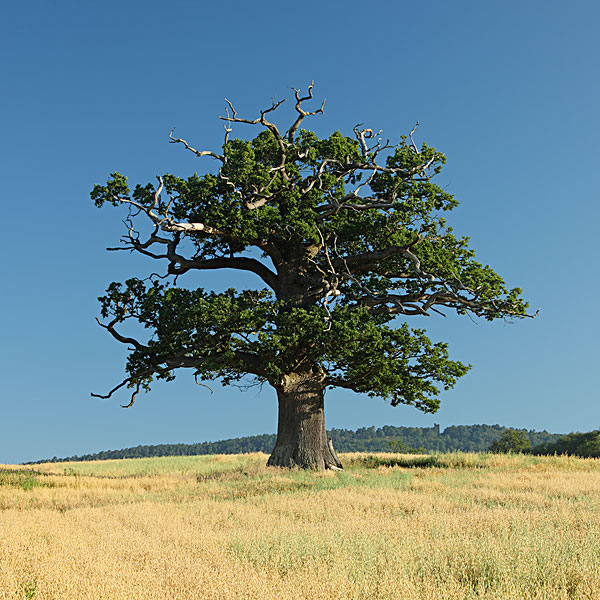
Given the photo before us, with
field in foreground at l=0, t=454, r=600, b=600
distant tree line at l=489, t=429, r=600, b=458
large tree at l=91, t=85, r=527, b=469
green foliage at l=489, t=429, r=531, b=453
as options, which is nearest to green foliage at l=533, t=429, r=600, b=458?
distant tree line at l=489, t=429, r=600, b=458

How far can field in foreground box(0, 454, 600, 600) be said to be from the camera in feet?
22.0

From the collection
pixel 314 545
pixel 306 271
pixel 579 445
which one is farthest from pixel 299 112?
pixel 579 445

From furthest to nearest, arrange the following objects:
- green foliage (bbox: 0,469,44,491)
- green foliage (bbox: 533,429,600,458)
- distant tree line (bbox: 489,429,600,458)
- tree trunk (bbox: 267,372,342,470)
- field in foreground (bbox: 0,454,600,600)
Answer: distant tree line (bbox: 489,429,600,458) → green foliage (bbox: 533,429,600,458) → tree trunk (bbox: 267,372,342,470) → green foliage (bbox: 0,469,44,491) → field in foreground (bbox: 0,454,600,600)

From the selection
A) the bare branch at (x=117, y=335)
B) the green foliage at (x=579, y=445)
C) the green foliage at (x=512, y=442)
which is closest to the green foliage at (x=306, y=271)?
the bare branch at (x=117, y=335)

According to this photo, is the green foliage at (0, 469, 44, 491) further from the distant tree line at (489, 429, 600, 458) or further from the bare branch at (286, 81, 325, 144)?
the distant tree line at (489, 429, 600, 458)

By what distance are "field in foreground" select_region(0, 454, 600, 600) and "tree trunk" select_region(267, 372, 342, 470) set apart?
308 inches

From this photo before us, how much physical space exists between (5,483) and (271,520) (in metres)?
14.1

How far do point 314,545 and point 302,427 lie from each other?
661 inches

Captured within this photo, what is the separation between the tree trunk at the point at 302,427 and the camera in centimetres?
2503

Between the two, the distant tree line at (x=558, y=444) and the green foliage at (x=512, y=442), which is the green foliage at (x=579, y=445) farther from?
the green foliage at (x=512, y=442)

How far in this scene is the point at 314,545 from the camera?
28.3 feet

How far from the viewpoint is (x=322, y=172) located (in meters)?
27.2

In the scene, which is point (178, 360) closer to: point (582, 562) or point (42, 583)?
point (42, 583)

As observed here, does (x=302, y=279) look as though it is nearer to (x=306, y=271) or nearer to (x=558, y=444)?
(x=306, y=271)
